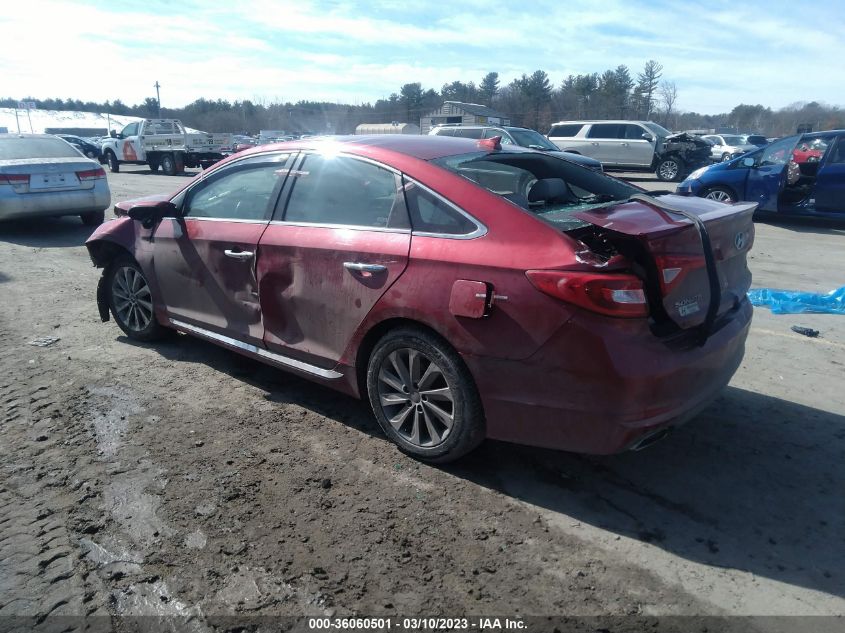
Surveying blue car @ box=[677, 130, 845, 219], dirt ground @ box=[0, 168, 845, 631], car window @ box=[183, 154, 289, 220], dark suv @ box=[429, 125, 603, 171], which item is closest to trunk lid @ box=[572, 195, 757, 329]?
dirt ground @ box=[0, 168, 845, 631]

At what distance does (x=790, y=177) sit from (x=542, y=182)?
33.4ft

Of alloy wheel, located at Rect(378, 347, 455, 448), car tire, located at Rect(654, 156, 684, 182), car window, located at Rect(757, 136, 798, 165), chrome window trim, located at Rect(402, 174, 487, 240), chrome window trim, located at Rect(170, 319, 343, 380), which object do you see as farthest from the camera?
car tire, located at Rect(654, 156, 684, 182)

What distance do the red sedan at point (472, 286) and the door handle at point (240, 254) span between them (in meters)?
0.01

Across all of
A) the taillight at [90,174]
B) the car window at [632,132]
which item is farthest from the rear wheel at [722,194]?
the taillight at [90,174]

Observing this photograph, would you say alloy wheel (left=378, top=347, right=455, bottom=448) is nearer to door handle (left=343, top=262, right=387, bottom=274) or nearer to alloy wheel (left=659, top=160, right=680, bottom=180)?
door handle (left=343, top=262, right=387, bottom=274)

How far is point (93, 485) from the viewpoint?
3279mm

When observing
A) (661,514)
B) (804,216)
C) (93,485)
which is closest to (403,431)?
(661,514)

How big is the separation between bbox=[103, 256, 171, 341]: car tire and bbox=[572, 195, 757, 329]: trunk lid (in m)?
3.74

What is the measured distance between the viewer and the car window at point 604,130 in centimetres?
2234

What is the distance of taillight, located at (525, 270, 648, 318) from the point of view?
2.72m

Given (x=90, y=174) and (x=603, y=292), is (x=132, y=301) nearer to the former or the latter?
(x=603, y=292)

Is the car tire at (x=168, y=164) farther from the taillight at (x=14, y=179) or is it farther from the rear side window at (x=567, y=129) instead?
the taillight at (x=14, y=179)

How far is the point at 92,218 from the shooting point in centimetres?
1153

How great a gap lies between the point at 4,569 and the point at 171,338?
2.91 m
